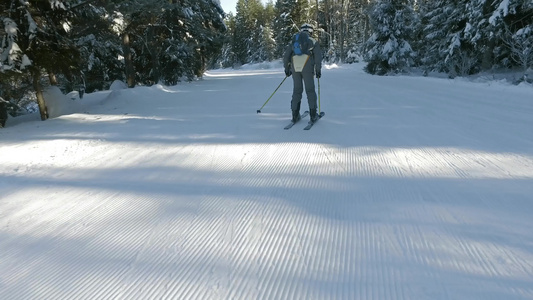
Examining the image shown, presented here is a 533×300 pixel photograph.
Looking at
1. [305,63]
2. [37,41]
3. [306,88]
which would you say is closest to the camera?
[305,63]

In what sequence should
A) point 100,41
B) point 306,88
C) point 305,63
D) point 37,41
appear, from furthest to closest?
point 100,41 → point 37,41 → point 306,88 → point 305,63

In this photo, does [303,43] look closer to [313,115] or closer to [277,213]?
[313,115]

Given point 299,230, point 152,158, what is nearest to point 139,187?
point 152,158

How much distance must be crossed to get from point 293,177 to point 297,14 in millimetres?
53749

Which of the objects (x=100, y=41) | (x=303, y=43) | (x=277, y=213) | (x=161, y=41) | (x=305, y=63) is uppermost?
(x=161, y=41)

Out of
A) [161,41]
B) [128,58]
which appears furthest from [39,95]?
[161,41]

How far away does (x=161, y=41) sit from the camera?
1947 cm

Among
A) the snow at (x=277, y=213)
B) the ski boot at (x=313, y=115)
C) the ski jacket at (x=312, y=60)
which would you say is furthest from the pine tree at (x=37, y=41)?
the ski boot at (x=313, y=115)

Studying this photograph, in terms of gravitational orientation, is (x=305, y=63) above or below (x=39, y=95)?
above

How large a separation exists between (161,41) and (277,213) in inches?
732

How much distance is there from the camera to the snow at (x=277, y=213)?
228 cm

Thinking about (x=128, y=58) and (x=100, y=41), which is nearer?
(x=100, y=41)

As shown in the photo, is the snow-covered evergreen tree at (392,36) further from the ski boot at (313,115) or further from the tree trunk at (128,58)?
the ski boot at (313,115)

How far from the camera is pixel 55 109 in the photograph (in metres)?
9.58
